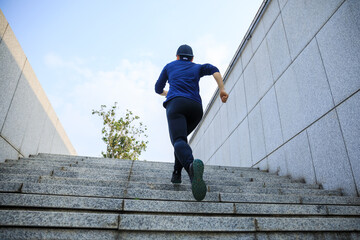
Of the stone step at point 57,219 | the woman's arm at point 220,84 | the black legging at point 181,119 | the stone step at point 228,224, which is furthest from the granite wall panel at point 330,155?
the stone step at point 57,219

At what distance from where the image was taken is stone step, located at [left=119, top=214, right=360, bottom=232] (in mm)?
Answer: 2100

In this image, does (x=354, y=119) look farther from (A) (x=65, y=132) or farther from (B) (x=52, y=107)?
(A) (x=65, y=132)

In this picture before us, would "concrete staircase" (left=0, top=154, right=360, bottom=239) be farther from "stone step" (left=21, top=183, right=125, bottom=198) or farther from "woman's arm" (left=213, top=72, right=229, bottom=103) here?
"woman's arm" (left=213, top=72, right=229, bottom=103)

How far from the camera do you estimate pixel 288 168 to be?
5.29 metres

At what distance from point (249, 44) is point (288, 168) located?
4.23 metres

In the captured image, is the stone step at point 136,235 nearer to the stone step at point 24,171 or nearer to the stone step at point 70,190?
the stone step at point 70,190

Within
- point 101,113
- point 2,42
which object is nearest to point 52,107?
point 2,42

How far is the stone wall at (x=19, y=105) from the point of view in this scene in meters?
4.39

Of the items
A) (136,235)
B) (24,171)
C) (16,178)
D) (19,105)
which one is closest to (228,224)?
(136,235)

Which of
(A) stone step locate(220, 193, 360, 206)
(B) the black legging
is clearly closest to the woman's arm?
(B) the black legging

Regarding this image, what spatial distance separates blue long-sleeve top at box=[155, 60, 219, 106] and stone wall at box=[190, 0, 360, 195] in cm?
229

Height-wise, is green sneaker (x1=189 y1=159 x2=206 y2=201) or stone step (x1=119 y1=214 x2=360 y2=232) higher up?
green sneaker (x1=189 y1=159 x2=206 y2=201)

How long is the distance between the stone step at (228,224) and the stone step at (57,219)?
0.12 metres

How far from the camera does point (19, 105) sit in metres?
5.07
